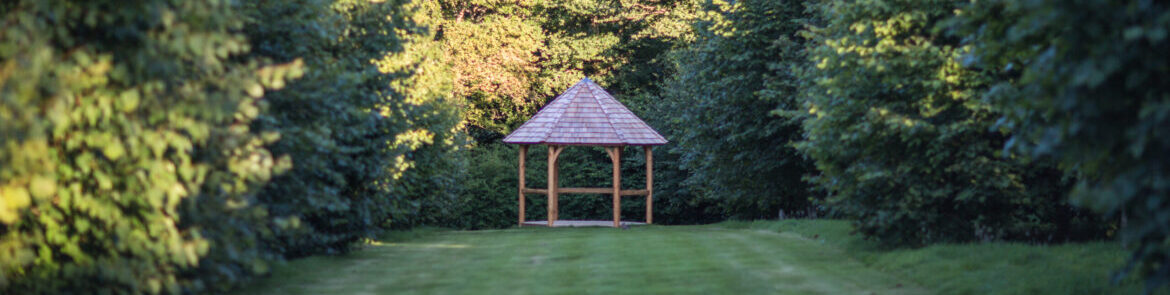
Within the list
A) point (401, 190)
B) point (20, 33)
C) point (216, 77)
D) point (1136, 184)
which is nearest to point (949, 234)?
point (401, 190)

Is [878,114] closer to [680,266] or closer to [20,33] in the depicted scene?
[680,266]

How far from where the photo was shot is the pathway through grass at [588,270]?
9.32 meters

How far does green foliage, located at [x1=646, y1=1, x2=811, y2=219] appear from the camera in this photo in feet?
71.1

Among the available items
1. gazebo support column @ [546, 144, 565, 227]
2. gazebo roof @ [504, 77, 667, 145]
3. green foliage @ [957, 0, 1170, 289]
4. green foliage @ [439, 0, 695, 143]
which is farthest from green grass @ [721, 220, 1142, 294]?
green foliage @ [439, 0, 695, 143]

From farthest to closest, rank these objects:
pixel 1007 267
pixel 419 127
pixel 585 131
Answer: pixel 585 131 → pixel 419 127 → pixel 1007 267

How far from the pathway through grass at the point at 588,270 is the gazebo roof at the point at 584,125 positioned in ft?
24.8

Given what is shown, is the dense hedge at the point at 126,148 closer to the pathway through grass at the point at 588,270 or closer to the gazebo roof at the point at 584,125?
the pathway through grass at the point at 588,270

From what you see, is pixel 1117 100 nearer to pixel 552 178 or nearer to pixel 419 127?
pixel 419 127

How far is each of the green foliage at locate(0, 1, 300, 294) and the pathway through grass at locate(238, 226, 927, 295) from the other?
251 cm

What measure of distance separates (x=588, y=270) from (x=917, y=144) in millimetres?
4877

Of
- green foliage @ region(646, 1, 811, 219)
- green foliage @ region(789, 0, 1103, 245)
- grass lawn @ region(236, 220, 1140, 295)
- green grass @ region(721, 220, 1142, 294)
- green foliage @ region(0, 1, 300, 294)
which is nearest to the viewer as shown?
green foliage @ region(0, 1, 300, 294)

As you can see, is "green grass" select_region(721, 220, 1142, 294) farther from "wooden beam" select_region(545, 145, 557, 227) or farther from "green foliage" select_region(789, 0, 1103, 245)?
"wooden beam" select_region(545, 145, 557, 227)

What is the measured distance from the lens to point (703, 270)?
35.5 feet

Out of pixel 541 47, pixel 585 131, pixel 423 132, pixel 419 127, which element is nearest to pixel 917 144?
pixel 423 132
